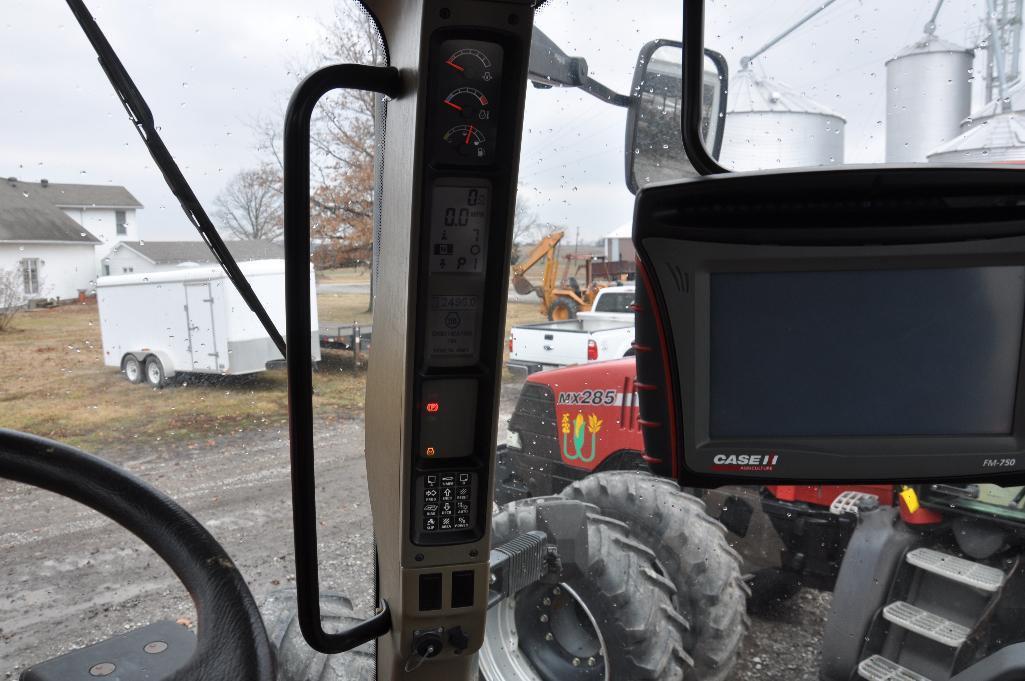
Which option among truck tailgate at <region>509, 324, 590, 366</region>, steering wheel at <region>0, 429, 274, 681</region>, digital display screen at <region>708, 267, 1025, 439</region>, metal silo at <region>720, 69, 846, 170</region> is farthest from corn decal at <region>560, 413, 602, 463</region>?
steering wheel at <region>0, 429, 274, 681</region>

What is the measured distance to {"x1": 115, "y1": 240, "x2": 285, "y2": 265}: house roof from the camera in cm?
102

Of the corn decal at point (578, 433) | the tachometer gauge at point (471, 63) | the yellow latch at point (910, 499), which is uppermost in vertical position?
the tachometer gauge at point (471, 63)

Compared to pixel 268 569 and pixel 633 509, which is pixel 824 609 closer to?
pixel 633 509

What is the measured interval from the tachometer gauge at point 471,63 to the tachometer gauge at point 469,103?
0.02m

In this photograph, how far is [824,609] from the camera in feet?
4.99

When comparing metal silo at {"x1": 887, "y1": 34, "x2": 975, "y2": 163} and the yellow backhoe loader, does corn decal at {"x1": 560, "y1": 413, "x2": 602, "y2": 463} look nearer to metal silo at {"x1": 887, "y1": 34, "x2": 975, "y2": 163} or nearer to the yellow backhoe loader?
the yellow backhoe loader

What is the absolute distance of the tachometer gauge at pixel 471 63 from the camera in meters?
0.86

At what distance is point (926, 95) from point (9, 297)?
4.23 feet

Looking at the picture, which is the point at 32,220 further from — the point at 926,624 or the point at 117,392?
the point at 926,624

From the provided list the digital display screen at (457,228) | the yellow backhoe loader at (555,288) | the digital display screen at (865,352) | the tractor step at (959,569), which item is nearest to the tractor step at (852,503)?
the tractor step at (959,569)

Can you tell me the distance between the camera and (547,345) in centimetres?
152

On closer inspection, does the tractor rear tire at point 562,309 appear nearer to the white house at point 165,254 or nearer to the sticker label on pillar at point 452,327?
the sticker label on pillar at point 452,327

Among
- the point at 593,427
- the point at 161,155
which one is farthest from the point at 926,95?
the point at 161,155

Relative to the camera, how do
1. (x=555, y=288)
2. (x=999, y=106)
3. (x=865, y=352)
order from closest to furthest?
(x=865, y=352)
(x=999, y=106)
(x=555, y=288)
